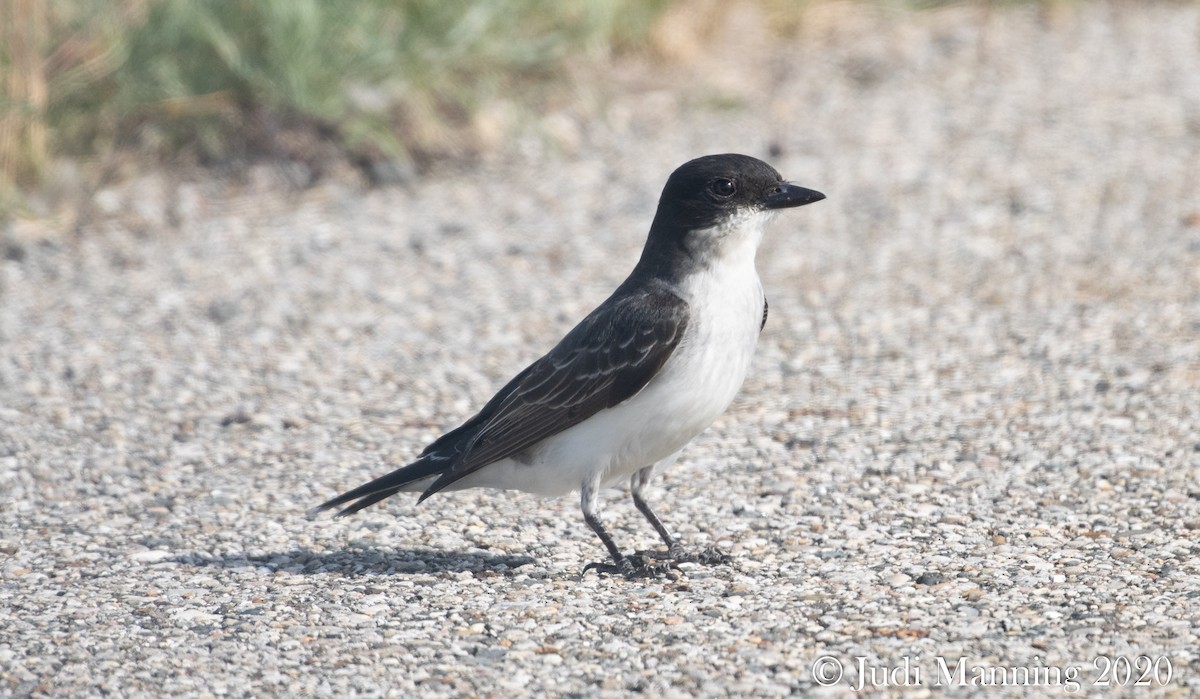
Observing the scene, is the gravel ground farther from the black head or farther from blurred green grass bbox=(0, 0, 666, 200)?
the black head

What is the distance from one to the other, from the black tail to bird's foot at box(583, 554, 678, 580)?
65cm

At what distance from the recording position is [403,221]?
930cm

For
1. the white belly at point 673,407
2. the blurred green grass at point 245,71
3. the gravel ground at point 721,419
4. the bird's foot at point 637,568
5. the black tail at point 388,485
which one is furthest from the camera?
the blurred green grass at point 245,71

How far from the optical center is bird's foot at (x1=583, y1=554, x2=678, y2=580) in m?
5.19

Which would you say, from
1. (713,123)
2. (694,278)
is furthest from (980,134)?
(694,278)

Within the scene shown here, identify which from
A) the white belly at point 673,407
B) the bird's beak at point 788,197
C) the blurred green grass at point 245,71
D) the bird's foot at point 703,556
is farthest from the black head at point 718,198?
the blurred green grass at point 245,71

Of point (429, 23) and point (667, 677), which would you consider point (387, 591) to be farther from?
point (429, 23)

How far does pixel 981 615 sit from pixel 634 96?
7.04 metres

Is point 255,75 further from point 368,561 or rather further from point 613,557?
point 613,557

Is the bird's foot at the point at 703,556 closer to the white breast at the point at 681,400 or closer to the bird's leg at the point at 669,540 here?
the bird's leg at the point at 669,540

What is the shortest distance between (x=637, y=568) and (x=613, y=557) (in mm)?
124

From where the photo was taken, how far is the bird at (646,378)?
508cm

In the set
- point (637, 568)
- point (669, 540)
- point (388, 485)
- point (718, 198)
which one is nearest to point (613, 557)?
point (637, 568)

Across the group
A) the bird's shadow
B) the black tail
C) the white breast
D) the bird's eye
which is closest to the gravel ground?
the bird's shadow
